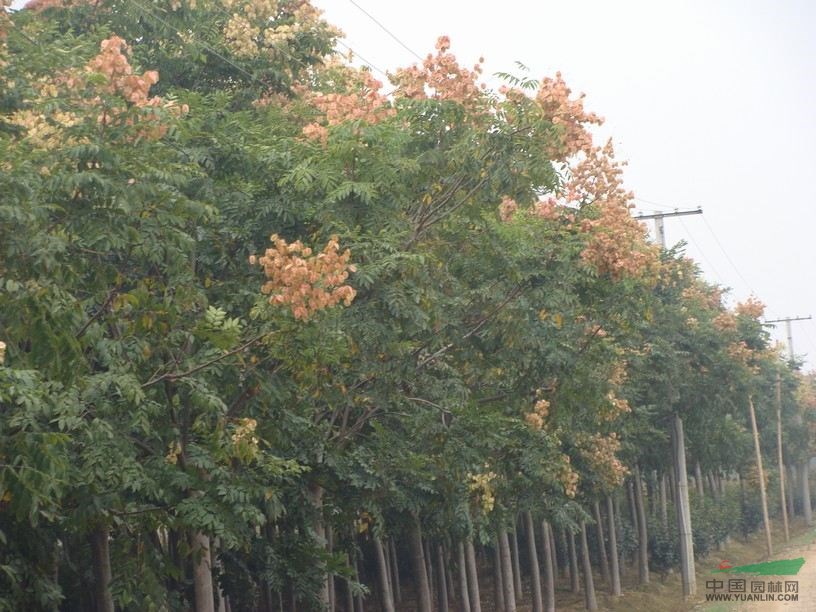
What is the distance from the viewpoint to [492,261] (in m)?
15.6

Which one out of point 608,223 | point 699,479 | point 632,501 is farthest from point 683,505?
point 608,223

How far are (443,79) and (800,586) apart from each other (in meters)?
25.2

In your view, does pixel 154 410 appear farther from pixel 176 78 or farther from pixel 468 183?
pixel 176 78

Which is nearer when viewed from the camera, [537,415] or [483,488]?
[483,488]

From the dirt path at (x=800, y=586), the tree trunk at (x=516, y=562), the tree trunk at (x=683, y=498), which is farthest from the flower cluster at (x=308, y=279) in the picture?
the tree trunk at (x=683, y=498)

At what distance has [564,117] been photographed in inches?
550

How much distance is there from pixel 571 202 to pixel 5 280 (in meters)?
9.80

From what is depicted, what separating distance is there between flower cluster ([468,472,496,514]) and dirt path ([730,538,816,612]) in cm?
1177

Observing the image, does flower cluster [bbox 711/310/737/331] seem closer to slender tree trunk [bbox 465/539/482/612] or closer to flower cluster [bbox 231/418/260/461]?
slender tree trunk [bbox 465/539/482/612]

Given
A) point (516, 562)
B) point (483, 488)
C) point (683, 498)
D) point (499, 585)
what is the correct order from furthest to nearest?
point (683, 498), point (516, 562), point (499, 585), point (483, 488)

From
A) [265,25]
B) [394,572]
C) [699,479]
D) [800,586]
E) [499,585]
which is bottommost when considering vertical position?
[800,586]

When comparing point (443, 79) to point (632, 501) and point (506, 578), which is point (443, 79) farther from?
point (632, 501)

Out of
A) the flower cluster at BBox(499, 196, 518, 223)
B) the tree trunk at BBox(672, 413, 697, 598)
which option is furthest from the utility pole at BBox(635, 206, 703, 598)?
the flower cluster at BBox(499, 196, 518, 223)

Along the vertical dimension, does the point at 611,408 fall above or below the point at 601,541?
above
